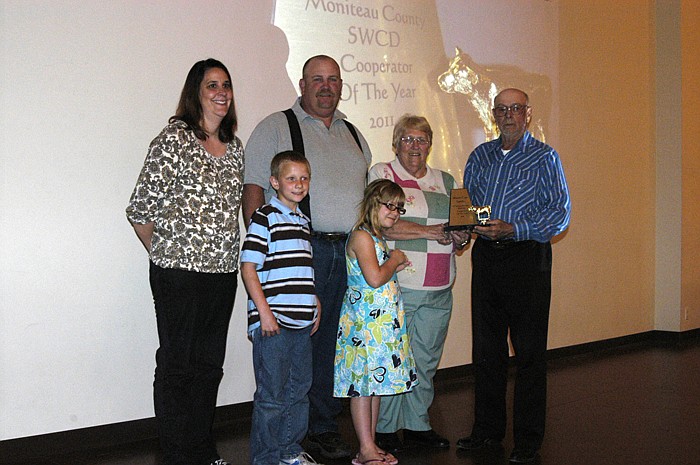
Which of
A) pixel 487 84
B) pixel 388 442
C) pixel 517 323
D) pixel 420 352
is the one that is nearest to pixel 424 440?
pixel 388 442

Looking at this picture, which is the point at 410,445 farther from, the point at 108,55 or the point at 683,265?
the point at 683,265

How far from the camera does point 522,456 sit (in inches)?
137

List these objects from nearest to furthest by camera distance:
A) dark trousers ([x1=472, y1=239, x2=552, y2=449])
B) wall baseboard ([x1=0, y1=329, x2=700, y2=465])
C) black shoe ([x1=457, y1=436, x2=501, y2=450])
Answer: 1. wall baseboard ([x1=0, y1=329, x2=700, y2=465])
2. dark trousers ([x1=472, y1=239, x2=552, y2=449])
3. black shoe ([x1=457, y1=436, x2=501, y2=450])

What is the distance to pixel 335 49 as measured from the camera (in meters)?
4.54

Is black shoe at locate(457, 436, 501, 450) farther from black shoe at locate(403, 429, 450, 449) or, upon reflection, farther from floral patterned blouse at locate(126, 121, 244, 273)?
floral patterned blouse at locate(126, 121, 244, 273)

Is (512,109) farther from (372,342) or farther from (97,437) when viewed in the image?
(97,437)

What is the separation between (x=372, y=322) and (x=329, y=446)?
0.67 m

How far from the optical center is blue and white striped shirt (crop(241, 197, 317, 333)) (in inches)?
120

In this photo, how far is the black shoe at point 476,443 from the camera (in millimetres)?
3678

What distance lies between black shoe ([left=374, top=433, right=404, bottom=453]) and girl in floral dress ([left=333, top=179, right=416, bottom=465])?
215 millimetres

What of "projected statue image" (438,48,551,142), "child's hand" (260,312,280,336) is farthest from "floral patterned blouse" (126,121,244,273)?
"projected statue image" (438,48,551,142)

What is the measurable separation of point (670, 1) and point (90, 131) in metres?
5.61

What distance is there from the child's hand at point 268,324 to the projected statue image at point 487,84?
2732 millimetres

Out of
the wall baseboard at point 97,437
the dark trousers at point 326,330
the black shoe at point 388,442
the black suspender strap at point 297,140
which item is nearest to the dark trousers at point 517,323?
the black shoe at point 388,442
